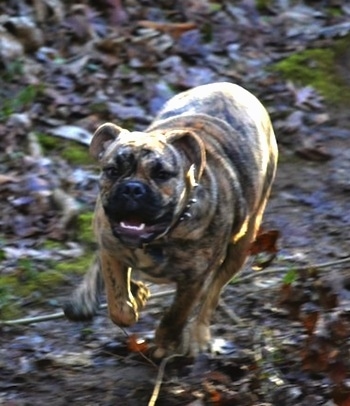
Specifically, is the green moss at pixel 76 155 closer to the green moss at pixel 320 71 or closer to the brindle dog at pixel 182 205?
the brindle dog at pixel 182 205

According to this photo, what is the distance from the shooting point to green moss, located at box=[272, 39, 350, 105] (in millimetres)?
9906

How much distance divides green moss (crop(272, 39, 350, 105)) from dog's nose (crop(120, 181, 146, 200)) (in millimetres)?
4753

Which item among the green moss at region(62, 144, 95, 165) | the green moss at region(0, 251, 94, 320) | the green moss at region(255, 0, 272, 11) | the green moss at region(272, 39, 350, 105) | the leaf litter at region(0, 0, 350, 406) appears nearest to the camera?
the leaf litter at region(0, 0, 350, 406)

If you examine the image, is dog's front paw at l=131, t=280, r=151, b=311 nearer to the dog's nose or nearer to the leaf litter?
the leaf litter

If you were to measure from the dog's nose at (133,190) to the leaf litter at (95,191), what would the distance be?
3.42ft

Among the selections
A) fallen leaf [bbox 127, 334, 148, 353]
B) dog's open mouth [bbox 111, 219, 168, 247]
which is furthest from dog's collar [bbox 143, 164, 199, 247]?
fallen leaf [bbox 127, 334, 148, 353]

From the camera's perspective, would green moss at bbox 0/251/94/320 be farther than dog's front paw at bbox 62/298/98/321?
Yes

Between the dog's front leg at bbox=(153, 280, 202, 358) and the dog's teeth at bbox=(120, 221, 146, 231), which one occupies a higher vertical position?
the dog's teeth at bbox=(120, 221, 146, 231)

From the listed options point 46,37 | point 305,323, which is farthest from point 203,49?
point 305,323

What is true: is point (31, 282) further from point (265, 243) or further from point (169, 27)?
point (169, 27)

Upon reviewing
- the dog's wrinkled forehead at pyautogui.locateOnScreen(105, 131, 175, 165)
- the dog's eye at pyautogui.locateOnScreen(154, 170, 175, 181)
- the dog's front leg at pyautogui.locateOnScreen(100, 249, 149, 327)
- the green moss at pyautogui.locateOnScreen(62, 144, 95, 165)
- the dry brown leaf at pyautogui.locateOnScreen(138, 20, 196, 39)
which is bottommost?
the green moss at pyautogui.locateOnScreen(62, 144, 95, 165)

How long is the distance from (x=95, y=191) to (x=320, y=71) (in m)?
3.02

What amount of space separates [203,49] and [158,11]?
29.2 inches

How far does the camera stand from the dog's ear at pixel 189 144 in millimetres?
5711
